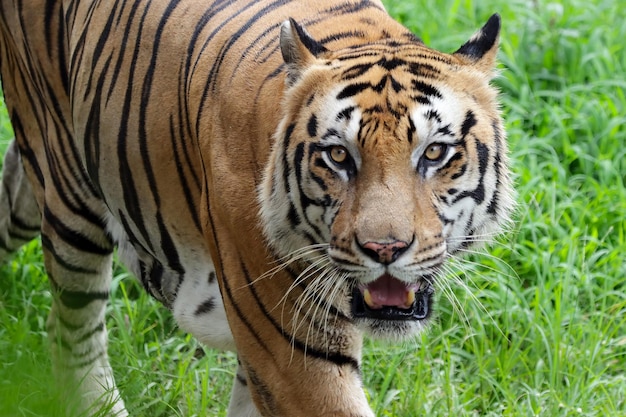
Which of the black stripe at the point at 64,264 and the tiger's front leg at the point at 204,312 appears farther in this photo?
the black stripe at the point at 64,264

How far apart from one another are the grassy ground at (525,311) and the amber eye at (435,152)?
64 centimetres

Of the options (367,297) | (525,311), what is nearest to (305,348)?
(367,297)

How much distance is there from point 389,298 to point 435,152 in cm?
34

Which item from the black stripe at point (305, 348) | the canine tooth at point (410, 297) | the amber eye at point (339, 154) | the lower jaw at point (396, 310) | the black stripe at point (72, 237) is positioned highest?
the amber eye at point (339, 154)

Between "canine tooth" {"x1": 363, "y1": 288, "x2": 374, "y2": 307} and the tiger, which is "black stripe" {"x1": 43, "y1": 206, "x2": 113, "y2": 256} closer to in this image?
the tiger

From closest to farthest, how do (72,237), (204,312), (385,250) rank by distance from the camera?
(385,250), (204,312), (72,237)

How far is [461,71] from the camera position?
2547 millimetres

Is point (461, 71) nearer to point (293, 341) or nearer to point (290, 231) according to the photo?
point (290, 231)

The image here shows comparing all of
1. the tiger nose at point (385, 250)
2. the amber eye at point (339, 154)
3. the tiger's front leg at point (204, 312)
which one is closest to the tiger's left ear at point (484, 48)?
the amber eye at point (339, 154)

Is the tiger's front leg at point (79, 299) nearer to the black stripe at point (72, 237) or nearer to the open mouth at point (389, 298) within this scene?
the black stripe at point (72, 237)

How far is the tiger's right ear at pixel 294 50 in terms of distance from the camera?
248 centimetres

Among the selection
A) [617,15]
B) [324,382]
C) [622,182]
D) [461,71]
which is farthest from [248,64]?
[617,15]

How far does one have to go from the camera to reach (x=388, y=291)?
8.13ft

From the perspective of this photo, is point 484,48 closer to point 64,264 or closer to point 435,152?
point 435,152
